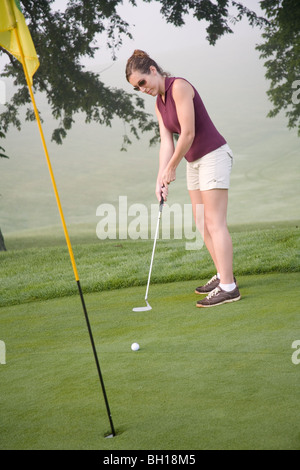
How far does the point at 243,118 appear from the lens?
1333cm

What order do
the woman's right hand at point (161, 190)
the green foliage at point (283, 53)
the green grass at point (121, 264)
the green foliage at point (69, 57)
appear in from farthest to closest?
1. the green foliage at point (69, 57)
2. the green foliage at point (283, 53)
3. the green grass at point (121, 264)
4. the woman's right hand at point (161, 190)

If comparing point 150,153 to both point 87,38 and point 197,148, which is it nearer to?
point 87,38

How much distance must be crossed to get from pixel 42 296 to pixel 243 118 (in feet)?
32.3

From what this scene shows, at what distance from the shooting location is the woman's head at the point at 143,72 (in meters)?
3.14

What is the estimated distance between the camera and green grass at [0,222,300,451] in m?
1.53

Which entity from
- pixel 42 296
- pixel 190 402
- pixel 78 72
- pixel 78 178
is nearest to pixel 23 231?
pixel 78 178

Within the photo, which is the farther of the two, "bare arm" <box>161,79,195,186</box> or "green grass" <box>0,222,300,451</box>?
"bare arm" <box>161,79,195,186</box>

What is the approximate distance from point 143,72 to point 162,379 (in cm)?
185

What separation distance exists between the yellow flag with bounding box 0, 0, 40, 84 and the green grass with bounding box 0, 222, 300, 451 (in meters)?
1.13

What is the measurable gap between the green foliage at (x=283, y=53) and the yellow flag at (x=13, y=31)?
8.01 metres

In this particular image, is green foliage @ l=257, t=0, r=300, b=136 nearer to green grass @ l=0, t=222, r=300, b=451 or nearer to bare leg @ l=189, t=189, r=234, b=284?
green grass @ l=0, t=222, r=300, b=451

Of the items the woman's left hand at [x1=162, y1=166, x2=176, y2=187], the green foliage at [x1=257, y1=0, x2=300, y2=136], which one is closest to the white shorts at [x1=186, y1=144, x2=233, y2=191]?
the woman's left hand at [x1=162, y1=166, x2=176, y2=187]

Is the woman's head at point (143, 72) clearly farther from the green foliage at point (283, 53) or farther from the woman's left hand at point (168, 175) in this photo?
the green foliage at point (283, 53)

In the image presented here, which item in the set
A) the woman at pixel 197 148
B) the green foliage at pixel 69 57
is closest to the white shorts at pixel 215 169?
the woman at pixel 197 148
